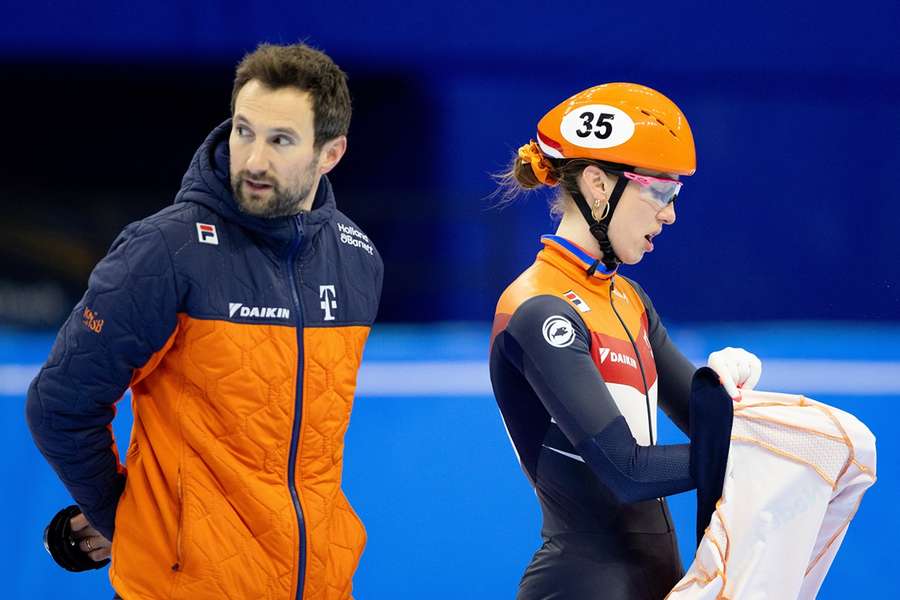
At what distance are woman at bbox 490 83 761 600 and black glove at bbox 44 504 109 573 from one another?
871 millimetres

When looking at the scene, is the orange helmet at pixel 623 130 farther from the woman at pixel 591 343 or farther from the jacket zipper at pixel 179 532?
the jacket zipper at pixel 179 532

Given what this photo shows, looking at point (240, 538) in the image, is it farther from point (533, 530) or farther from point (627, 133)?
point (533, 530)

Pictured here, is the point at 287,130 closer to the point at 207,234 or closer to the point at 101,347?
the point at 207,234

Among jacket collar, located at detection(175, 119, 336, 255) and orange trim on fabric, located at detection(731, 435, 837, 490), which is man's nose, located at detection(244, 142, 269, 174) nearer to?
jacket collar, located at detection(175, 119, 336, 255)

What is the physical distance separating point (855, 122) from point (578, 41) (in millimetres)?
1629

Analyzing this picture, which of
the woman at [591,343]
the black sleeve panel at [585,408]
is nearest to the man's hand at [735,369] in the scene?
the woman at [591,343]

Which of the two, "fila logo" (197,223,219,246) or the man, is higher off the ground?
"fila logo" (197,223,219,246)

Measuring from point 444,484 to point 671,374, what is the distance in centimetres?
158

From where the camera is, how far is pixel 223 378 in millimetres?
2047

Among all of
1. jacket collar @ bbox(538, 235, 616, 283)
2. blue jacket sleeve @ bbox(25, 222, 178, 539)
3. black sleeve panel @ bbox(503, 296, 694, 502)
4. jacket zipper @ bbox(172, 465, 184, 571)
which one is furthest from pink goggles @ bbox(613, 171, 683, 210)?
jacket zipper @ bbox(172, 465, 184, 571)

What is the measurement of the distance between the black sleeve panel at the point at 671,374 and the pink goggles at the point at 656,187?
26 cm

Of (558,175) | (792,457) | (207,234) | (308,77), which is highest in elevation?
(308,77)

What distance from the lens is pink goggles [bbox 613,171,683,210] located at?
7.82ft

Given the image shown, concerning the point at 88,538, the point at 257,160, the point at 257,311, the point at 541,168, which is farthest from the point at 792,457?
A: the point at 88,538
